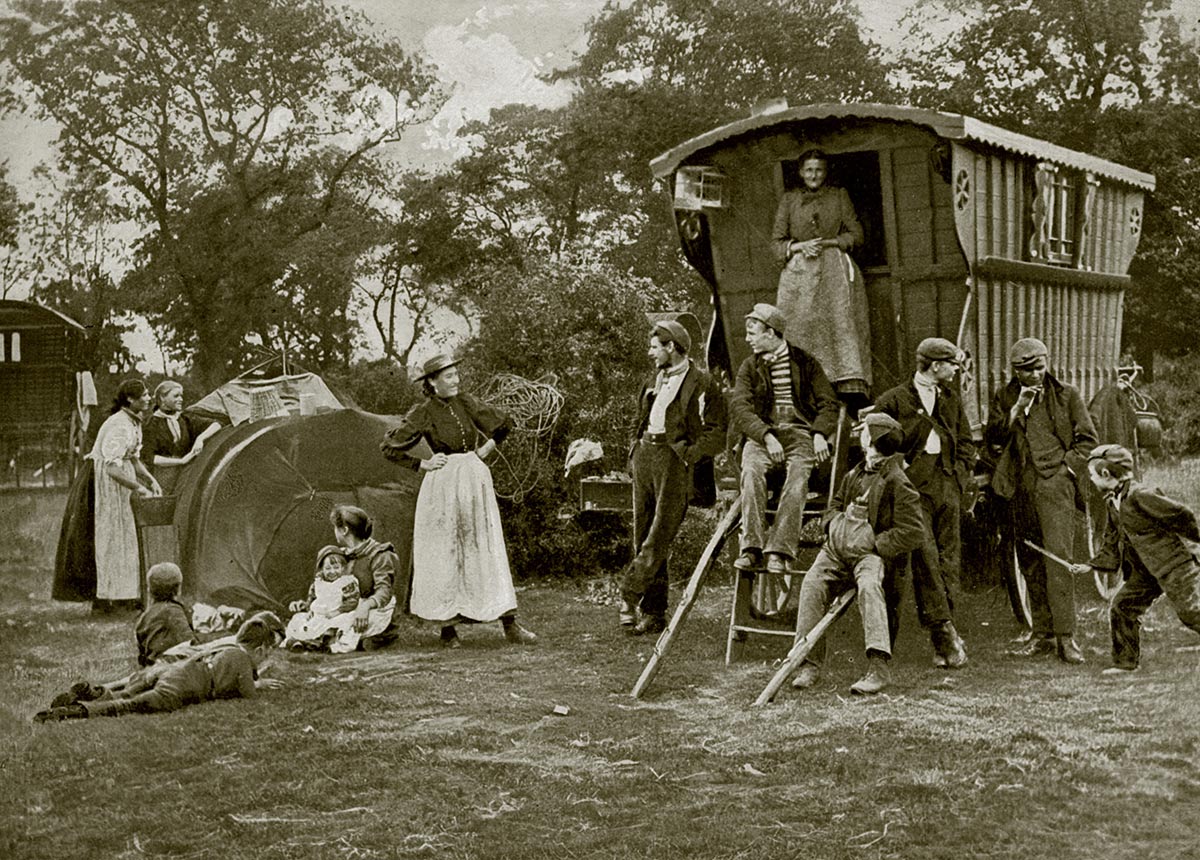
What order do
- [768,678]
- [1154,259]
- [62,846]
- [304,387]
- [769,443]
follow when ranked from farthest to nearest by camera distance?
1. [304,387]
2. [1154,259]
3. [769,443]
4. [768,678]
5. [62,846]

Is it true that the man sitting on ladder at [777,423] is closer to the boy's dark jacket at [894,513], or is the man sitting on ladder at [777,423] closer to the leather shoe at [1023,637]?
the boy's dark jacket at [894,513]

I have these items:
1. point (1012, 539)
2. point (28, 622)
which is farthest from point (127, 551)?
point (1012, 539)

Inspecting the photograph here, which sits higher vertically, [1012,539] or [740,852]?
[1012,539]

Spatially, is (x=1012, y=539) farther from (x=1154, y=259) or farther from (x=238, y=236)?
(x=238, y=236)

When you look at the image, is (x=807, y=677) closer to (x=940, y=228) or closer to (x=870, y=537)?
(x=870, y=537)

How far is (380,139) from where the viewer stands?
7.74 m

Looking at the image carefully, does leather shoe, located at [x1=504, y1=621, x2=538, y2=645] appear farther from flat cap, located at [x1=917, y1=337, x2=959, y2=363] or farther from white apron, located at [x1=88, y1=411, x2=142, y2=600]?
flat cap, located at [x1=917, y1=337, x2=959, y2=363]

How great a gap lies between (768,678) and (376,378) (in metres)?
4.24

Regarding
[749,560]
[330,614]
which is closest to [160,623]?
[330,614]

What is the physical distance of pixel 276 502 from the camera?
8641mm

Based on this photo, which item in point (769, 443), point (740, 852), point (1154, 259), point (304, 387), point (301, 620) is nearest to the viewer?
point (740, 852)

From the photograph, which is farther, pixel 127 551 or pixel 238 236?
pixel 127 551

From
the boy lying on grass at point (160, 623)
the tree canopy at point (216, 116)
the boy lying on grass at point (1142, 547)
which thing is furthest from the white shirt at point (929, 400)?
the boy lying on grass at point (160, 623)

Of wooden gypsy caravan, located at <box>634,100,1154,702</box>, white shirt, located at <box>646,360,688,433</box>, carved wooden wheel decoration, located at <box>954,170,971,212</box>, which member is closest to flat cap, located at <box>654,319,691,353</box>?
white shirt, located at <box>646,360,688,433</box>
